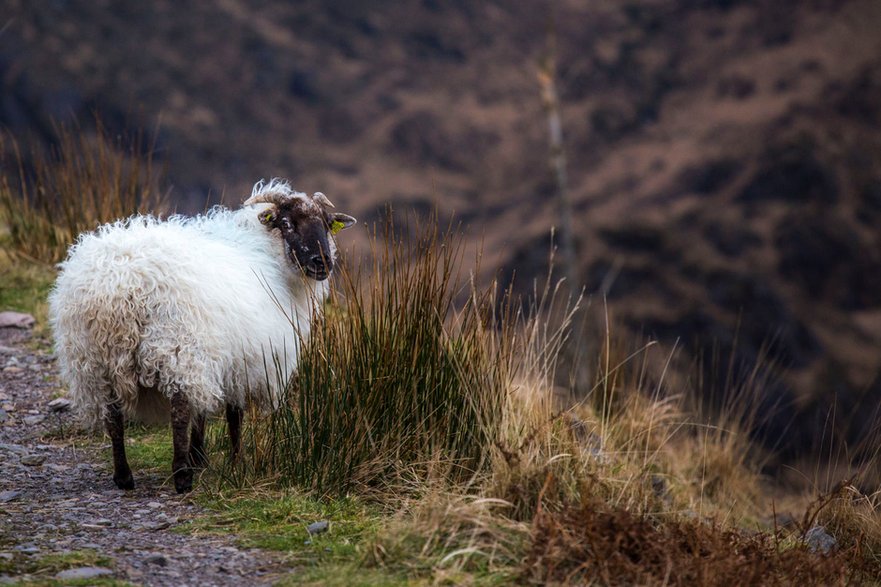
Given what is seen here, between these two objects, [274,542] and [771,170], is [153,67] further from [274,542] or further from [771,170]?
[274,542]

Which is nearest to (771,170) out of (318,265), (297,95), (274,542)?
(297,95)

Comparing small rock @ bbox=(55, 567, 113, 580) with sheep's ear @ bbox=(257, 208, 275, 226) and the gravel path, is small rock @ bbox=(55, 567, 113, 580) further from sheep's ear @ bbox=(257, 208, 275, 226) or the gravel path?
sheep's ear @ bbox=(257, 208, 275, 226)

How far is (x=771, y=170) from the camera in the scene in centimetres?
2636

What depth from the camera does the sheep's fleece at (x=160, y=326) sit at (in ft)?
15.0

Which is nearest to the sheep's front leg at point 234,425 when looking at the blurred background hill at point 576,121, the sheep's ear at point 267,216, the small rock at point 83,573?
the sheep's ear at point 267,216

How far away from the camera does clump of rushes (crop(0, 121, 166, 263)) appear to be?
8.52m

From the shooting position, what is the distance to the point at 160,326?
4555 mm

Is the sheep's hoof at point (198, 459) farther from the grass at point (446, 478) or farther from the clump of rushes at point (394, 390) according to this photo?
the clump of rushes at point (394, 390)

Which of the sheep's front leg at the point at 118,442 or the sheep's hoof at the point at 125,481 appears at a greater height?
the sheep's front leg at the point at 118,442

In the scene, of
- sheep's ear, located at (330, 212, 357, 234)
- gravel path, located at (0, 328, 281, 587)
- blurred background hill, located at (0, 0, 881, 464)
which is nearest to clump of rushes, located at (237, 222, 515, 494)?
gravel path, located at (0, 328, 281, 587)

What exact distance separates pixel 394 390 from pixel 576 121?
28.3m

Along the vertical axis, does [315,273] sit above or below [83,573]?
above

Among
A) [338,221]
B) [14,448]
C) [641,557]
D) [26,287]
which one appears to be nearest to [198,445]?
[14,448]

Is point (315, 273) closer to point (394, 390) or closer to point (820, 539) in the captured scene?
point (394, 390)
